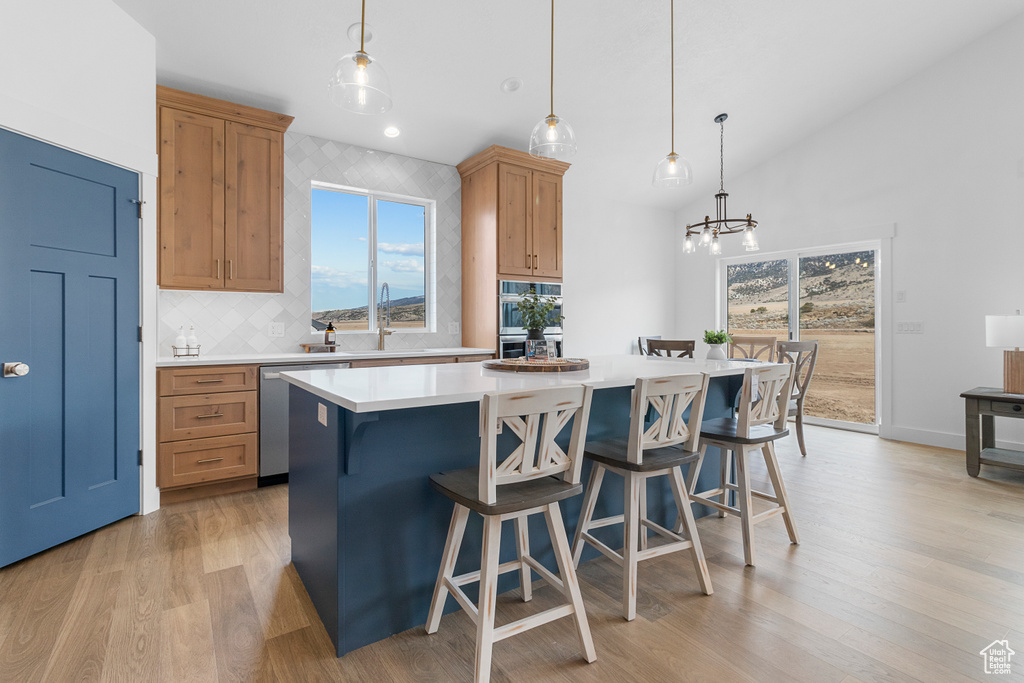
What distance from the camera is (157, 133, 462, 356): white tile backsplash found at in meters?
3.71

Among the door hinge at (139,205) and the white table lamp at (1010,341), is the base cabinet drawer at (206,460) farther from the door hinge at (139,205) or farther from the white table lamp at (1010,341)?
the white table lamp at (1010,341)

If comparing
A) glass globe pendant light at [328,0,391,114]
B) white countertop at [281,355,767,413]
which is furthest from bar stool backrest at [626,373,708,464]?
glass globe pendant light at [328,0,391,114]

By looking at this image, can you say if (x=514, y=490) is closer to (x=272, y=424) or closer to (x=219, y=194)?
(x=272, y=424)

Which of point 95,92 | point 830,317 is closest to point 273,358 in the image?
point 95,92

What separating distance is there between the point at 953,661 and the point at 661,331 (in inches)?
208

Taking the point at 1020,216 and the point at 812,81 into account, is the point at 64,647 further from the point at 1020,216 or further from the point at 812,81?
the point at 1020,216

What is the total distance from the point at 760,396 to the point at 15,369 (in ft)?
11.5

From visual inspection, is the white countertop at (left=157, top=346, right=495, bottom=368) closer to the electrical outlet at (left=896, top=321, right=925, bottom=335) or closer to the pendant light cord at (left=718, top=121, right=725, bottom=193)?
the pendant light cord at (left=718, top=121, right=725, bottom=193)

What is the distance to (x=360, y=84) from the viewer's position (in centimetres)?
175

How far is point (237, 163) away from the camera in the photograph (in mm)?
3502

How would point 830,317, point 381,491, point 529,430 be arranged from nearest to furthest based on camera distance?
point 529,430, point 381,491, point 830,317

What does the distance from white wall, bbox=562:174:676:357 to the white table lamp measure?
3.39 m

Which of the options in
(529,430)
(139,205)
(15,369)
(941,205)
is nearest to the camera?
(529,430)

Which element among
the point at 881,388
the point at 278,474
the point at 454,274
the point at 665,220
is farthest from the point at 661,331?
the point at 278,474
